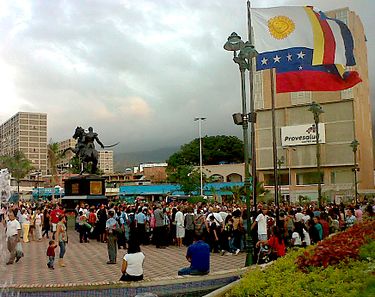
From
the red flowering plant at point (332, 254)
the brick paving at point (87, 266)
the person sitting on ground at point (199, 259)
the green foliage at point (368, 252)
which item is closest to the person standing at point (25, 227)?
the brick paving at point (87, 266)

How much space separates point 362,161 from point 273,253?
6931 centimetres

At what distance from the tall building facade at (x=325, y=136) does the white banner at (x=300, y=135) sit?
0.15 metres

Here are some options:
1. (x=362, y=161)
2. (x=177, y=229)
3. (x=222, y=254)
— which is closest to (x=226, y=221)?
(x=222, y=254)

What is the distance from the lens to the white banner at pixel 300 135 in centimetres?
7206

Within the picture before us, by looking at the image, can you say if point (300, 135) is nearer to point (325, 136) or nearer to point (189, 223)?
point (325, 136)

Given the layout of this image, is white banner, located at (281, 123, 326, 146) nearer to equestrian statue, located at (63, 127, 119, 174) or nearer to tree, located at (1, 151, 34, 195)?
equestrian statue, located at (63, 127, 119, 174)

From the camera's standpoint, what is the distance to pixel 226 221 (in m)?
18.8

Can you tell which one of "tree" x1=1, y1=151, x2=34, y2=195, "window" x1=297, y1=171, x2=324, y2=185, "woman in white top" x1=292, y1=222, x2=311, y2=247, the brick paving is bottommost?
the brick paving

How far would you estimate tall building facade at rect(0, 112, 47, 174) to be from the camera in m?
139

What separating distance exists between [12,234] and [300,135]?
204ft

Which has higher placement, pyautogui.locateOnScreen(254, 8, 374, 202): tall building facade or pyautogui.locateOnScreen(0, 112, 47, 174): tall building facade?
pyautogui.locateOnScreen(0, 112, 47, 174): tall building facade

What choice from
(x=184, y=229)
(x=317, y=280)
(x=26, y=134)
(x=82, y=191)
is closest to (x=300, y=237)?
(x=317, y=280)

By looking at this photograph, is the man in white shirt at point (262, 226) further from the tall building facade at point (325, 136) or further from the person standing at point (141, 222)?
the tall building facade at point (325, 136)

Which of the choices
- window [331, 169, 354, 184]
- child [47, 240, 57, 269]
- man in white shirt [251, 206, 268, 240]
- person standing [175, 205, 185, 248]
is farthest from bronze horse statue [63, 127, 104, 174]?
window [331, 169, 354, 184]
